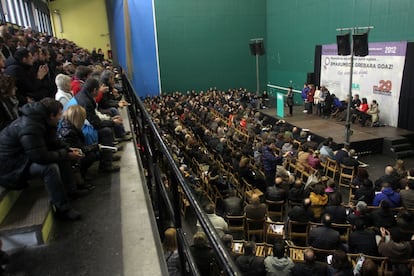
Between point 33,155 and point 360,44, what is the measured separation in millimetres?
9447

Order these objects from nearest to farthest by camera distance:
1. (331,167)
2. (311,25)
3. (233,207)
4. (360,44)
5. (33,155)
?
1. (33,155)
2. (233,207)
3. (331,167)
4. (360,44)
5. (311,25)

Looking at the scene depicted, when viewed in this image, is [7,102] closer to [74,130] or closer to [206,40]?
[74,130]

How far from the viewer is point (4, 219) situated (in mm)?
2123

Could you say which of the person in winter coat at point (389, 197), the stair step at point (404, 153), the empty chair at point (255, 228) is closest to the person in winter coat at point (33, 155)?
the empty chair at point (255, 228)

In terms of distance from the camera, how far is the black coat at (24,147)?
7.28ft

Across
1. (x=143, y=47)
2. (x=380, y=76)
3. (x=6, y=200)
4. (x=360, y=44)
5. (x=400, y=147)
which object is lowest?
(x=400, y=147)

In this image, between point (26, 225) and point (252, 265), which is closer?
point (26, 225)

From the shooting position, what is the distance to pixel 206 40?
18234 mm

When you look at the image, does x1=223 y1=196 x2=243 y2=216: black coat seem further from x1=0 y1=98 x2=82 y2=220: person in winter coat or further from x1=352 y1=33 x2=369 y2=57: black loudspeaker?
x1=352 y1=33 x2=369 y2=57: black loudspeaker

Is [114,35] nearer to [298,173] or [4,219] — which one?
[298,173]

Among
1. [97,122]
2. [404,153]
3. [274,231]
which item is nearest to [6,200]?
[97,122]

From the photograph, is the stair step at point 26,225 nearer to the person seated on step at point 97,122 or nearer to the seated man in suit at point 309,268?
the person seated on step at point 97,122

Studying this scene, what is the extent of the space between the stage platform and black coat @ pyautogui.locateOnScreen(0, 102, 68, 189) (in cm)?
852

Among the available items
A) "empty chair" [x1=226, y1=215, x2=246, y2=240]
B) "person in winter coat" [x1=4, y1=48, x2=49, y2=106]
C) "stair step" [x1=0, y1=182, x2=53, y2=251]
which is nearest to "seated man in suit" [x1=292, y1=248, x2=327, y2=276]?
"empty chair" [x1=226, y1=215, x2=246, y2=240]
